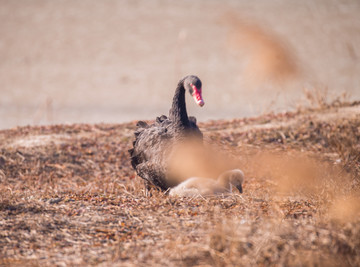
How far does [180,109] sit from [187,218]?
80.6 inches

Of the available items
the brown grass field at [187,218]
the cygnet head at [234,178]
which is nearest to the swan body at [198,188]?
the cygnet head at [234,178]

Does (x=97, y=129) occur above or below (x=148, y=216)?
above

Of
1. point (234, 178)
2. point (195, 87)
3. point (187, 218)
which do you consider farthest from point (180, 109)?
point (187, 218)

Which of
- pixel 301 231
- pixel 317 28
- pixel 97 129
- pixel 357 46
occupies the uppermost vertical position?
pixel 317 28

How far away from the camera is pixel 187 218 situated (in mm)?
3881

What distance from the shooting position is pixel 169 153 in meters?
5.28

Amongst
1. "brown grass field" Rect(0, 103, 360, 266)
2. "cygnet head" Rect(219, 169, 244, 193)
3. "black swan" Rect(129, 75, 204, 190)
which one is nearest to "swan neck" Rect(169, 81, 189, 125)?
"black swan" Rect(129, 75, 204, 190)

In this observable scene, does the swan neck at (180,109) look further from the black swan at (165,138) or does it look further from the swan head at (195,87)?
the swan head at (195,87)

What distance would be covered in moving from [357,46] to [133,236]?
851 inches

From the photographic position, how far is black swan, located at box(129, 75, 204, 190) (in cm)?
528

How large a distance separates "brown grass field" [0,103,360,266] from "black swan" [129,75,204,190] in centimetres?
34

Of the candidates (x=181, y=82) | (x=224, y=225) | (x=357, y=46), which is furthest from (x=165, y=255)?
(x=357, y=46)

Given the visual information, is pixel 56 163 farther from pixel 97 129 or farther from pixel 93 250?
pixel 93 250

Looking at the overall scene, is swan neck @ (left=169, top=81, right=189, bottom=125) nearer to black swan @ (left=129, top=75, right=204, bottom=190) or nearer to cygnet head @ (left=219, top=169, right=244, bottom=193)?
black swan @ (left=129, top=75, right=204, bottom=190)
